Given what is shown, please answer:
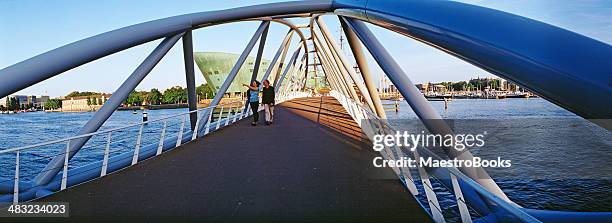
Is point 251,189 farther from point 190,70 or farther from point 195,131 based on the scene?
point 190,70

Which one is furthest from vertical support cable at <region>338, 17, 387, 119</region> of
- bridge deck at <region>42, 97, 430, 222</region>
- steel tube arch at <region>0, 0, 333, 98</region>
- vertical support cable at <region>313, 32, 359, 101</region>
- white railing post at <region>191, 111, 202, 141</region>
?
vertical support cable at <region>313, 32, 359, 101</region>

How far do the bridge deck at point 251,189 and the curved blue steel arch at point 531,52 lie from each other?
5.44 ft

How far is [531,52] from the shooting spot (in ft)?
5.65

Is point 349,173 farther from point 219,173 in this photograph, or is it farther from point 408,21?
point 408,21

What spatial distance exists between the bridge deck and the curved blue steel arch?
1.66 metres

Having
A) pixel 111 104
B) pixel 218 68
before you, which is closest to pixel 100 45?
pixel 111 104

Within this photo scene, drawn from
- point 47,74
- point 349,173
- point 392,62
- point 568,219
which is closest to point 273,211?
point 349,173

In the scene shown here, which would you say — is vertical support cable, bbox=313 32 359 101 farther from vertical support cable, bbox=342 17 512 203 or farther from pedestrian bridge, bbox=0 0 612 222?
vertical support cable, bbox=342 17 512 203

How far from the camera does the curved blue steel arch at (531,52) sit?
154 cm

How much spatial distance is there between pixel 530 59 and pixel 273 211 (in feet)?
8.15

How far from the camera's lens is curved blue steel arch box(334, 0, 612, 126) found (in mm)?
1544

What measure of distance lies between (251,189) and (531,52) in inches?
128

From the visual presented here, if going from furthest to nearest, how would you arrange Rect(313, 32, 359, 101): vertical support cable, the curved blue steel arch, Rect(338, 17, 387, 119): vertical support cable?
Rect(313, 32, 359, 101): vertical support cable
Rect(338, 17, 387, 119): vertical support cable
the curved blue steel arch

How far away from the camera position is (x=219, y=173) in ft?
16.4
